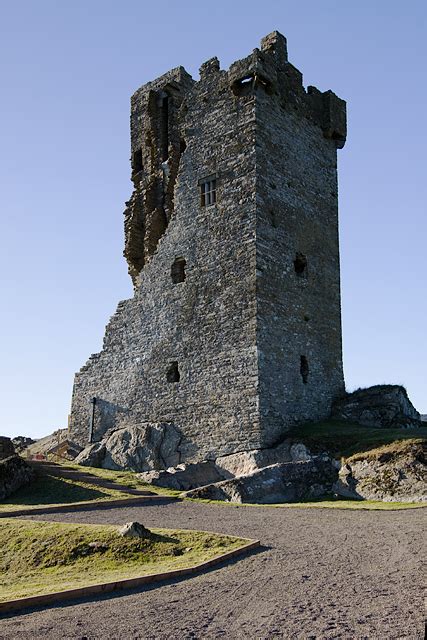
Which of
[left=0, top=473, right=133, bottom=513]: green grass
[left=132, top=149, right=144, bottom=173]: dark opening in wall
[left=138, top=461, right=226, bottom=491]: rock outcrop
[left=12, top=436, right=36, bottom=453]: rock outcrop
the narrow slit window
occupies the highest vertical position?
[left=132, top=149, right=144, bottom=173]: dark opening in wall

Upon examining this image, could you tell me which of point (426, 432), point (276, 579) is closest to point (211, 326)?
point (426, 432)

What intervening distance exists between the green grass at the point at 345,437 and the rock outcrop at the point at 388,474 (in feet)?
1.66

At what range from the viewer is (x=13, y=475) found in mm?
18828

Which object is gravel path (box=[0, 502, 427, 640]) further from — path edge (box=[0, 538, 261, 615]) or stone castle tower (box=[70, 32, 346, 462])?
stone castle tower (box=[70, 32, 346, 462])

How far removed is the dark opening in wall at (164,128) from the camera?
2819 cm

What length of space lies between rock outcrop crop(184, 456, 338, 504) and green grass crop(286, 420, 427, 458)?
0.90 m

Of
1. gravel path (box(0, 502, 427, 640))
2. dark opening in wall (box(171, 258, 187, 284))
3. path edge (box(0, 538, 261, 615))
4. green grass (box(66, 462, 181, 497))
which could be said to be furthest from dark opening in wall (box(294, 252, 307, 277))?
path edge (box(0, 538, 261, 615))

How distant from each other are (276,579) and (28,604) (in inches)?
117

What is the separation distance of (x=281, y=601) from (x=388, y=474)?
11210 millimetres

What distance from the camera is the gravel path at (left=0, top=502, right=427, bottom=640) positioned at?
704cm

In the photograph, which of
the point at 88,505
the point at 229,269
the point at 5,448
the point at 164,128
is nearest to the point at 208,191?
the point at 229,269

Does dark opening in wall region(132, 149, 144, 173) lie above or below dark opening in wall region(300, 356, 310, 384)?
above

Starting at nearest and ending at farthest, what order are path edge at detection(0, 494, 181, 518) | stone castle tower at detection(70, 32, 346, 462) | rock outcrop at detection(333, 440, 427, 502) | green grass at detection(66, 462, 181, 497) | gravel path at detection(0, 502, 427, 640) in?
gravel path at detection(0, 502, 427, 640) < path edge at detection(0, 494, 181, 518) < rock outcrop at detection(333, 440, 427, 502) < green grass at detection(66, 462, 181, 497) < stone castle tower at detection(70, 32, 346, 462)

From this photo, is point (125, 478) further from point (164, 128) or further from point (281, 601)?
point (164, 128)
